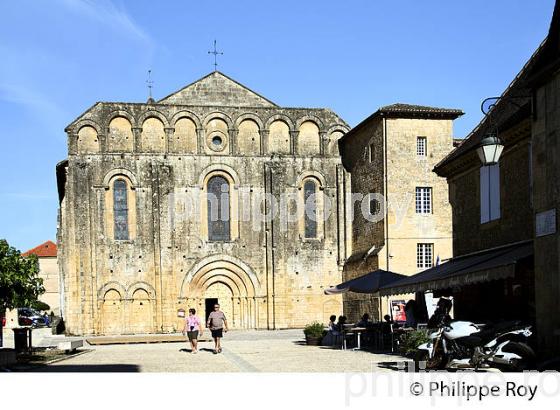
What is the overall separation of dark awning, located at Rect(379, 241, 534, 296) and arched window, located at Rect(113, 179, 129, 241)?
21889 mm

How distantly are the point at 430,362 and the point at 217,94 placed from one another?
1226 inches

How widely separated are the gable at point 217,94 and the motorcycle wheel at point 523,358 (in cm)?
3124

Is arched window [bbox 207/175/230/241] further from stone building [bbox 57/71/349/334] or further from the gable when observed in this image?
the gable

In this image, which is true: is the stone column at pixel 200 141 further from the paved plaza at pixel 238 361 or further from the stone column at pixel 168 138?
the paved plaza at pixel 238 361

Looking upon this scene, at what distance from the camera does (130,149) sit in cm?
4075

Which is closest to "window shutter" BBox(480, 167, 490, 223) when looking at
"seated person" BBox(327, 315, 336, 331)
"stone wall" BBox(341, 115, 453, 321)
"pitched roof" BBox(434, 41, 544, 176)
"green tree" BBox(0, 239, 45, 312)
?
"pitched roof" BBox(434, 41, 544, 176)

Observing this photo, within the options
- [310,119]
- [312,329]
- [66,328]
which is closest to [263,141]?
[310,119]

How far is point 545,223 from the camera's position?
14211 millimetres

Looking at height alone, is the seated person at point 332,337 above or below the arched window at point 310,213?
below

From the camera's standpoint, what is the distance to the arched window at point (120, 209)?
1590 inches

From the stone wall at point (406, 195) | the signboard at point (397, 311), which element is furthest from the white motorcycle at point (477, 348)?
the stone wall at point (406, 195)

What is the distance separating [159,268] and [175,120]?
7527 millimetres
